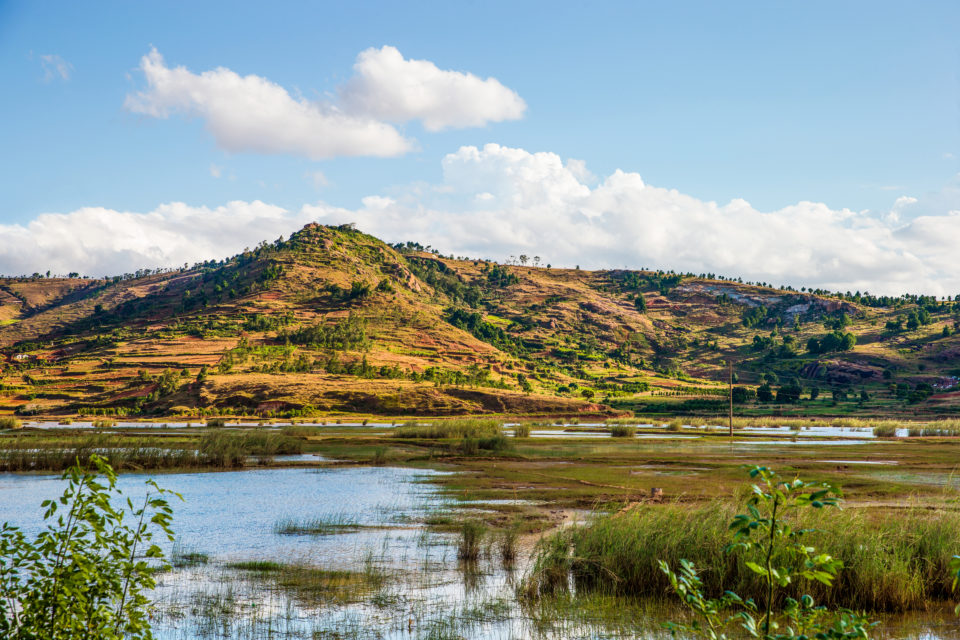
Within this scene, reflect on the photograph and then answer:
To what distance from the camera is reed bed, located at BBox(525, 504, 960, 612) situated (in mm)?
13117

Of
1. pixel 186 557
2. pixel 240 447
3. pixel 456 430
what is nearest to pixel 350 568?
pixel 186 557

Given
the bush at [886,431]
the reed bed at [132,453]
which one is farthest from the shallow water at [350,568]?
the bush at [886,431]

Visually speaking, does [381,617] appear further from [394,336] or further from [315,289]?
[315,289]

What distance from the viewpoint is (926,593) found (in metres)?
13.7

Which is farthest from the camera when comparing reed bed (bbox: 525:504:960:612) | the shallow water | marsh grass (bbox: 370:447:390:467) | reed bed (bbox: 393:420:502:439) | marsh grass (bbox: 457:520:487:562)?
reed bed (bbox: 393:420:502:439)

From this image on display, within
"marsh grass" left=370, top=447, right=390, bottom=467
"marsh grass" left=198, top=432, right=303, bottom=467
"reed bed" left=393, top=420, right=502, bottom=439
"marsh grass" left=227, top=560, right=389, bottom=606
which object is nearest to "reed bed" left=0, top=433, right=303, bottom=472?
"marsh grass" left=198, top=432, right=303, bottom=467

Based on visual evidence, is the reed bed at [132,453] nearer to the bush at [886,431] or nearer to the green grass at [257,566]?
the green grass at [257,566]

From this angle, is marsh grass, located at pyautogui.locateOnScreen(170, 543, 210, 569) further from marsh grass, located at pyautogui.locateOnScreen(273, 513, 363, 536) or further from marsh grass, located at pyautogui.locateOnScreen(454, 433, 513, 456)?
marsh grass, located at pyautogui.locateOnScreen(454, 433, 513, 456)

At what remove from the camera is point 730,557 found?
45.1 ft

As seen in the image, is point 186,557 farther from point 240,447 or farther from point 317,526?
point 240,447

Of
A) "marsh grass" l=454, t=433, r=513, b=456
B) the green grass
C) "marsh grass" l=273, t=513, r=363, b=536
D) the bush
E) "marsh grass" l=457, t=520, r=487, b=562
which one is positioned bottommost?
the bush

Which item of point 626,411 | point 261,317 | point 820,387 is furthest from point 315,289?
point 820,387

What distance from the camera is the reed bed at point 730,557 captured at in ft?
43.0

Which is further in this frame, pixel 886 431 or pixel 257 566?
pixel 886 431
